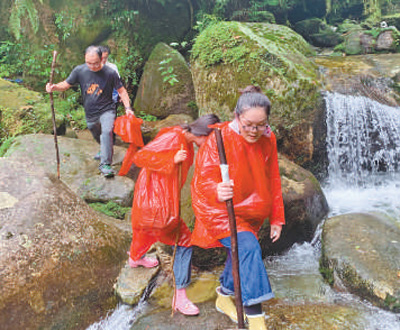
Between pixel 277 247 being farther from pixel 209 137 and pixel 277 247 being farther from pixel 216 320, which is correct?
pixel 209 137

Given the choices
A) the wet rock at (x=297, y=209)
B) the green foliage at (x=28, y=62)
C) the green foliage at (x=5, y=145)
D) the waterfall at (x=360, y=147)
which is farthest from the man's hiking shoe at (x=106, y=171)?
the green foliage at (x=28, y=62)

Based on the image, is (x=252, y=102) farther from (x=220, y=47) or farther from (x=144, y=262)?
(x=220, y=47)

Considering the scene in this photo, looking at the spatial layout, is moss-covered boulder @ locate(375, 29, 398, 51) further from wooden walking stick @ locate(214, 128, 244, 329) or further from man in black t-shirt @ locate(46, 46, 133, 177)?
wooden walking stick @ locate(214, 128, 244, 329)

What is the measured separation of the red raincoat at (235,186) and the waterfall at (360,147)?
4.24m

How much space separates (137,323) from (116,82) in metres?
3.54

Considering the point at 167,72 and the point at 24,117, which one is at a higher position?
the point at 167,72

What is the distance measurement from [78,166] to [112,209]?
3.86ft

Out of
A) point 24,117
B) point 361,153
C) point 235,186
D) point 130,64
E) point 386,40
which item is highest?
point 386,40

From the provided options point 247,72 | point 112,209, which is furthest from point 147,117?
point 112,209

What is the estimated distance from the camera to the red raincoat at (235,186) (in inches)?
102

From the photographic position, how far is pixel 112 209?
16.1 ft

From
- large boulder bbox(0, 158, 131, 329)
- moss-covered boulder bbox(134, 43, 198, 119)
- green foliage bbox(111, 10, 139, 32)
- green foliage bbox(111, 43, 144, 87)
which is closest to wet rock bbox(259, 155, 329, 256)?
large boulder bbox(0, 158, 131, 329)

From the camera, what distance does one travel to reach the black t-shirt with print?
5.09m

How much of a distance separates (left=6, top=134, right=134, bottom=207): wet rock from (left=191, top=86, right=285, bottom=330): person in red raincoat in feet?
8.78
